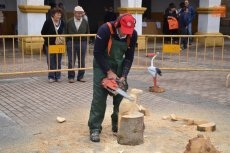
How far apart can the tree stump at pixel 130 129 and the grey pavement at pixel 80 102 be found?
13.2 inches

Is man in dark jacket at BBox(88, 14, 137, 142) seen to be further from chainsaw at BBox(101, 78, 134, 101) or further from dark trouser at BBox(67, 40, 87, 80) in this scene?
dark trouser at BBox(67, 40, 87, 80)

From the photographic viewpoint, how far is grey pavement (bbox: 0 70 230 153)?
595 cm

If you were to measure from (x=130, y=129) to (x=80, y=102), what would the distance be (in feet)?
8.23

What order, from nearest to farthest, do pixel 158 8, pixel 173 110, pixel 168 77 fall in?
pixel 173 110 → pixel 168 77 → pixel 158 8

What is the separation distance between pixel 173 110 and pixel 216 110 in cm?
79

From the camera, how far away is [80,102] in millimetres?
7637

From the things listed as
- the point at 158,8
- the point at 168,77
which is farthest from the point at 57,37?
the point at 158,8

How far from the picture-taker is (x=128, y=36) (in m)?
5.20

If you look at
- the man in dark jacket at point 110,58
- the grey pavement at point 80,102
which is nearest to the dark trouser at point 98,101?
the man in dark jacket at point 110,58

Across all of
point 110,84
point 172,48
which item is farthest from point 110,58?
point 172,48

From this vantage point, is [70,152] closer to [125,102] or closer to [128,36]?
[125,102]

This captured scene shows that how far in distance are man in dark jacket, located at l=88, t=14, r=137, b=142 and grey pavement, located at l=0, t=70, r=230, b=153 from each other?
43 cm

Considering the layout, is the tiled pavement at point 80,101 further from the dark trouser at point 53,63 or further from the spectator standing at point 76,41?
the spectator standing at point 76,41

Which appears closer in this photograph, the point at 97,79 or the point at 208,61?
the point at 97,79
